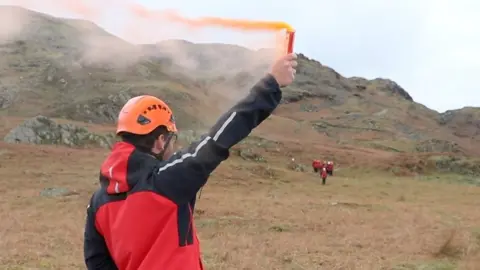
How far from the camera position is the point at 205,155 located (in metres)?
3.38

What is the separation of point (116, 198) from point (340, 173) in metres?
40.3

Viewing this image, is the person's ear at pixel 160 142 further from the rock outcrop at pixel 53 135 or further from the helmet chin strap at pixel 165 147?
the rock outcrop at pixel 53 135

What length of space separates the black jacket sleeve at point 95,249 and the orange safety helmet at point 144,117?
616 millimetres

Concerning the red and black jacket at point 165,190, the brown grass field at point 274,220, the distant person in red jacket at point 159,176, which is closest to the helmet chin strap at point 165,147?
the distant person in red jacket at point 159,176

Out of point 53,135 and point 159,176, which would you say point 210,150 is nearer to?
point 159,176

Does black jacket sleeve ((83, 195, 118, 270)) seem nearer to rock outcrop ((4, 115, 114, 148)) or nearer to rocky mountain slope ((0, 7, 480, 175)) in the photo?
rocky mountain slope ((0, 7, 480, 175))

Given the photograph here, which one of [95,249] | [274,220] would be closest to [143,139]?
[95,249]

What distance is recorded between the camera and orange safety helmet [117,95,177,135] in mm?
3641

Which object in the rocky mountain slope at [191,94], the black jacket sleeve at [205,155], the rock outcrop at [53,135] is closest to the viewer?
the black jacket sleeve at [205,155]

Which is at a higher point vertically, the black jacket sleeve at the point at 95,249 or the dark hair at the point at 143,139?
the dark hair at the point at 143,139

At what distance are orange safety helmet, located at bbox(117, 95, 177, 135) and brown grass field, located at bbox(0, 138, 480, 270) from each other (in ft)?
28.8

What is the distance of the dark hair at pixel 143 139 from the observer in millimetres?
3641

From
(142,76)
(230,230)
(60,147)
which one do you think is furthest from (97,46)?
(230,230)

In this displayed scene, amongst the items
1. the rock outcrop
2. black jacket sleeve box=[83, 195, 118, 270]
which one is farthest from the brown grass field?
black jacket sleeve box=[83, 195, 118, 270]
